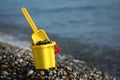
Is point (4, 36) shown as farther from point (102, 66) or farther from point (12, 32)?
point (102, 66)

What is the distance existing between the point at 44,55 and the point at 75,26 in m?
8.57

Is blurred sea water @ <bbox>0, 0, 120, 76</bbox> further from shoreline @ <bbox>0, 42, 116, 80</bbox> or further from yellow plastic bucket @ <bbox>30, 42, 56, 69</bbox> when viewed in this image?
yellow plastic bucket @ <bbox>30, 42, 56, 69</bbox>

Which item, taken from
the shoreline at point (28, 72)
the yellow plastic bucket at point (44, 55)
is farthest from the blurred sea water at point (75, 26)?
the yellow plastic bucket at point (44, 55)

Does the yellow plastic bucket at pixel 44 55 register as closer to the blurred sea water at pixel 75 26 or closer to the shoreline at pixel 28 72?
the shoreline at pixel 28 72

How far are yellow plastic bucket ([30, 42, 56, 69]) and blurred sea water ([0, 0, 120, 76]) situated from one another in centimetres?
263

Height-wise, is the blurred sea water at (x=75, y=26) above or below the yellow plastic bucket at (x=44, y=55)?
above

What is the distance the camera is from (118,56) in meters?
11.6

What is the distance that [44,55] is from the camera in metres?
8.02

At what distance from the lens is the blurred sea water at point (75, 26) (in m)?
12.1

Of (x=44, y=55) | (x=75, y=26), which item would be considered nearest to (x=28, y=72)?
(x=44, y=55)

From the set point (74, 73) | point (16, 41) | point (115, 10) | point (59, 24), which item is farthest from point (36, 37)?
point (115, 10)

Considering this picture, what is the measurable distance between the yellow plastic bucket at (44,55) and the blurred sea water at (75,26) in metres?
2.63

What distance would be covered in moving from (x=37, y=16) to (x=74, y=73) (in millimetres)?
11245

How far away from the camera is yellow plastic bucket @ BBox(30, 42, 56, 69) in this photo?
26.1 ft
